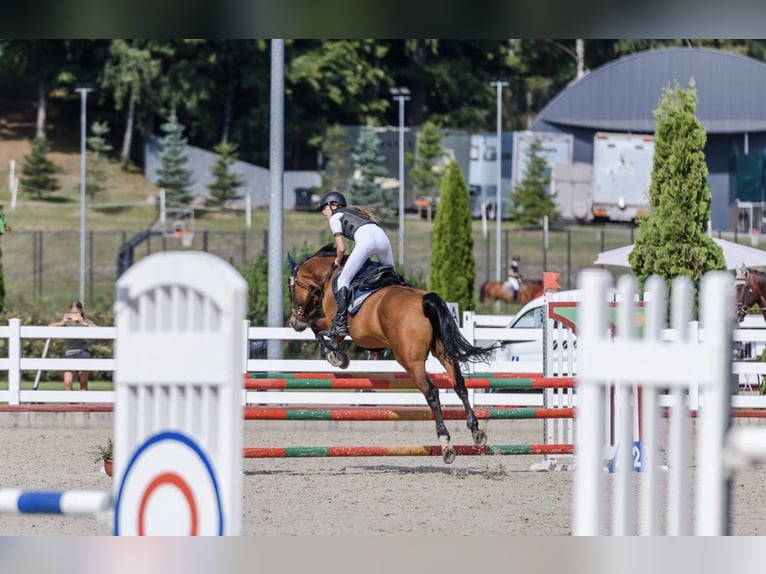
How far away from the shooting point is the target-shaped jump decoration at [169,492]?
13.8 feet

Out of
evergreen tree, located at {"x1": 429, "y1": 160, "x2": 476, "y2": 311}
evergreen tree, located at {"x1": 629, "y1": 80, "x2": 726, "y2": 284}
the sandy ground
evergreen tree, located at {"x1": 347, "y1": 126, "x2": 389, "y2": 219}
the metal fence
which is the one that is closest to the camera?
the sandy ground

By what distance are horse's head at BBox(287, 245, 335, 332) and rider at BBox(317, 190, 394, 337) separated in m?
0.47

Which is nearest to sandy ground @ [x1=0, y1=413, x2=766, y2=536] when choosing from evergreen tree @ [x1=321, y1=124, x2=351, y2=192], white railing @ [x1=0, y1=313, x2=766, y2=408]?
white railing @ [x1=0, y1=313, x2=766, y2=408]

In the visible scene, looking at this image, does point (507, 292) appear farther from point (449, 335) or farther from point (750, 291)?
point (449, 335)

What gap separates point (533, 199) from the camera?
1555 inches

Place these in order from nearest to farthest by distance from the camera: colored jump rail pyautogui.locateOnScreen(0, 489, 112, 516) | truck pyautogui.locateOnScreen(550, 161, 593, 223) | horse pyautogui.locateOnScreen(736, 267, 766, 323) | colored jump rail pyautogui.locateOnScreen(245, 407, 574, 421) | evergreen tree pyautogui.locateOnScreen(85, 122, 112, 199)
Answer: colored jump rail pyautogui.locateOnScreen(0, 489, 112, 516)
colored jump rail pyautogui.locateOnScreen(245, 407, 574, 421)
horse pyautogui.locateOnScreen(736, 267, 766, 323)
truck pyautogui.locateOnScreen(550, 161, 593, 223)
evergreen tree pyautogui.locateOnScreen(85, 122, 112, 199)

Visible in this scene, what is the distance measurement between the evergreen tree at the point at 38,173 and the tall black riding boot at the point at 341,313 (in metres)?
33.4

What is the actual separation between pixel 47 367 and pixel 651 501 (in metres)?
10.9

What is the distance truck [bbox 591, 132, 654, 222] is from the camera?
125 feet

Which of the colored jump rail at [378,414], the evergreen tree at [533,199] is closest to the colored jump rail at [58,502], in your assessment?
the colored jump rail at [378,414]

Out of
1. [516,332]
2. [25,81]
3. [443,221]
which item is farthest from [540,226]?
[516,332]

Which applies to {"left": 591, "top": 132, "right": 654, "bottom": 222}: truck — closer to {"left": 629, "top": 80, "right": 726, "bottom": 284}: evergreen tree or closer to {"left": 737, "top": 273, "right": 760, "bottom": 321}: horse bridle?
{"left": 629, "top": 80, "right": 726, "bottom": 284}: evergreen tree

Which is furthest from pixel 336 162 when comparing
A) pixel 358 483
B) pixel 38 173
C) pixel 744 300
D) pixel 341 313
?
pixel 358 483

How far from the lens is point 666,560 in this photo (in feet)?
18.6
